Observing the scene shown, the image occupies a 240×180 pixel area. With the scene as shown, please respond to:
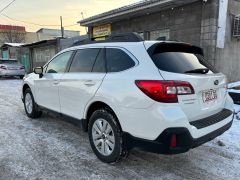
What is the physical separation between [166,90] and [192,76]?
429mm

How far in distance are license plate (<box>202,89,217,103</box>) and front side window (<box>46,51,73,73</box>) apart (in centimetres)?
249

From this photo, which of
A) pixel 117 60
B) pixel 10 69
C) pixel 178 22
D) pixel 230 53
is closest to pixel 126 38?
pixel 117 60

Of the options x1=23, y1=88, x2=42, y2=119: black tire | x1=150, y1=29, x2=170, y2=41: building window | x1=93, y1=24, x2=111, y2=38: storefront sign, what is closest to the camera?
x1=23, y1=88, x2=42, y2=119: black tire

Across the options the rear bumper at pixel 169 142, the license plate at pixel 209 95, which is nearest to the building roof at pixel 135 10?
the license plate at pixel 209 95

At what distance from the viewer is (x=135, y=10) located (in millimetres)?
9781

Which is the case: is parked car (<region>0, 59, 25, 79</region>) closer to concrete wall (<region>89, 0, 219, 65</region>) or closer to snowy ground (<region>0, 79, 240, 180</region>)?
concrete wall (<region>89, 0, 219, 65</region>)

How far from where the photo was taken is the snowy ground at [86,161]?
3129 mm

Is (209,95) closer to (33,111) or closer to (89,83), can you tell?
(89,83)

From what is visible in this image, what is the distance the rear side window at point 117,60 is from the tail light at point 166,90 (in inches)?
18.5

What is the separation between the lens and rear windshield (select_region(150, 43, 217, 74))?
2.90 meters

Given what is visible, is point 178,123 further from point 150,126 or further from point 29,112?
point 29,112

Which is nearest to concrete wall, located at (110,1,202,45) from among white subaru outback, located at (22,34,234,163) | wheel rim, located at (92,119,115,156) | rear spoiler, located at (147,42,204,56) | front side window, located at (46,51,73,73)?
white subaru outback, located at (22,34,234,163)

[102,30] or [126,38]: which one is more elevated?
[102,30]

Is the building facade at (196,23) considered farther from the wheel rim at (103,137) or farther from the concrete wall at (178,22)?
the wheel rim at (103,137)
